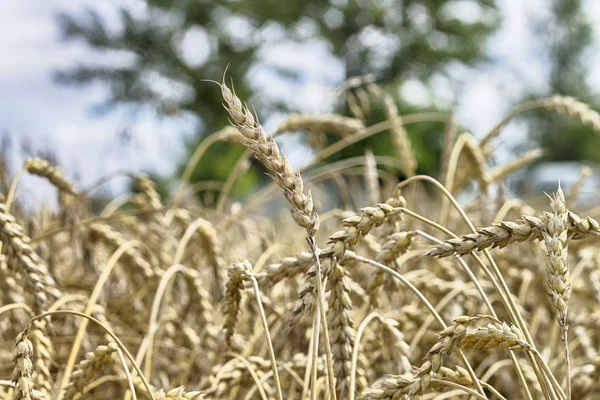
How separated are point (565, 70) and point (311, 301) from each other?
29470 millimetres

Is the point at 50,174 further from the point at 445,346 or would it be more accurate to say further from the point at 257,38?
the point at 257,38

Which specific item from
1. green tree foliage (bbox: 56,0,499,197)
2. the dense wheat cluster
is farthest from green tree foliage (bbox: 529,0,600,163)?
the dense wheat cluster

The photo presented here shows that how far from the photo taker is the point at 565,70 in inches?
1091

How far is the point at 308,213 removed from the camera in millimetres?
698

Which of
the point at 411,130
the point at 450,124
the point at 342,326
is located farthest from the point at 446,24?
the point at 342,326

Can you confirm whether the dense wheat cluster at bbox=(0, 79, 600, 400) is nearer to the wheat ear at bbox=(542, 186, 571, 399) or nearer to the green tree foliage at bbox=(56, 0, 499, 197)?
the wheat ear at bbox=(542, 186, 571, 399)

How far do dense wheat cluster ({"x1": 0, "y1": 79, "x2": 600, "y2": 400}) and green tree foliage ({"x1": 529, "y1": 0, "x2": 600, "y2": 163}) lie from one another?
26728 mm

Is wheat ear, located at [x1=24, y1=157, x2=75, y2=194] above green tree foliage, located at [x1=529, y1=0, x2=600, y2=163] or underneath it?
underneath

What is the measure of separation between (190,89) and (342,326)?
74.8 ft

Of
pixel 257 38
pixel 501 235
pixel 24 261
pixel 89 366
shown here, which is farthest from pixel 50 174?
pixel 257 38

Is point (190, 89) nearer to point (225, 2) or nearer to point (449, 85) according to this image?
point (225, 2)

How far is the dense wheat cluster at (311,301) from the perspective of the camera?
2.42 ft

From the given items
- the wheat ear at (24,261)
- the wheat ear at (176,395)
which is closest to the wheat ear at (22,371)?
the wheat ear at (176,395)

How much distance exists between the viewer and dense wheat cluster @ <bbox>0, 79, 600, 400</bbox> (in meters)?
0.74
